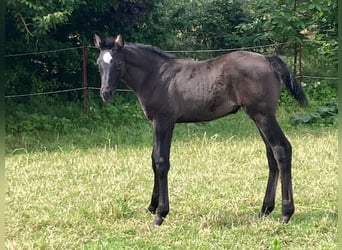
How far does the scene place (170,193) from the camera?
6250 millimetres

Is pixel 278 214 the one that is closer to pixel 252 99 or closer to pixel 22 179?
pixel 252 99

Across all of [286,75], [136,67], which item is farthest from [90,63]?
[286,75]

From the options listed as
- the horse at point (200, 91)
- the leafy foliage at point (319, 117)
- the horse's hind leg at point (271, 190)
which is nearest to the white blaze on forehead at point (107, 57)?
the horse at point (200, 91)

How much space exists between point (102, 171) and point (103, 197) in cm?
148

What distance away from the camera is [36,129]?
10703 millimetres

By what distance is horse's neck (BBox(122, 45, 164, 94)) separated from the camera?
536 cm

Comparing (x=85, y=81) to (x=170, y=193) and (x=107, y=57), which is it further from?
(x=107, y=57)

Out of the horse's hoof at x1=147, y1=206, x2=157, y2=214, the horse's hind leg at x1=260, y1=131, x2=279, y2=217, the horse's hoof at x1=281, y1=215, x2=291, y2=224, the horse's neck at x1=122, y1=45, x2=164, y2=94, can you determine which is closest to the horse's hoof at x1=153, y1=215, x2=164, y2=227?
the horse's hoof at x1=147, y1=206, x2=157, y2=214

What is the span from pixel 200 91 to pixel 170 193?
1.41 meters

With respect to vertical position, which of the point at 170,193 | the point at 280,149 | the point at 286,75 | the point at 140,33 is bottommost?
the point at 170,193

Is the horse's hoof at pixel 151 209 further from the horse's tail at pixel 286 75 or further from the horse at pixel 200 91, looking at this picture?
the horse's tail at pixel 286 75

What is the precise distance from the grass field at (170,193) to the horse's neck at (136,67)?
1.13 meters

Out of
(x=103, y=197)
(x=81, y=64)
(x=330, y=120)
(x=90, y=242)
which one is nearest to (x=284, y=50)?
(x=330, y=120)

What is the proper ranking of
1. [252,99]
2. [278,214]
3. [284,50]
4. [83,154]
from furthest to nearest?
[284,50] < [83,154] < [278,214] < [252,99]
